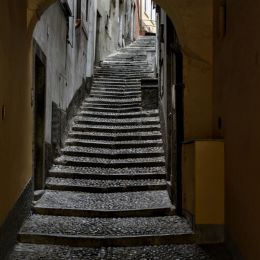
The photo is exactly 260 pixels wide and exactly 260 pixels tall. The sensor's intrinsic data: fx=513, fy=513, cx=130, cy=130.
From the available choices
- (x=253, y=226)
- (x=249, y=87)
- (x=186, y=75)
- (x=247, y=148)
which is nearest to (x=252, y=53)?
(x=249, y=87)

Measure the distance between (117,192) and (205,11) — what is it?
3.35 metres

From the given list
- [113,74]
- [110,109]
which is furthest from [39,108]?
[113,74]

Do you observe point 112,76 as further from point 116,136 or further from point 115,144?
point 115,144

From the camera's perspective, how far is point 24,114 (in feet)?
18.6

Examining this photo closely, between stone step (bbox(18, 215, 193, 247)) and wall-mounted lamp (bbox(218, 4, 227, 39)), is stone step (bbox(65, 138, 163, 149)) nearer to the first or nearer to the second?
stone step (bbox(18, 215, 193, 247))

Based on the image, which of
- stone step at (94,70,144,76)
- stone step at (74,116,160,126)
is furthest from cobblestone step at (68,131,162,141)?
stone step at (94,70,144,76)

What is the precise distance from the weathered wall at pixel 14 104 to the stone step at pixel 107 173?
7.66 ft

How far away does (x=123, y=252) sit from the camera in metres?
5.16

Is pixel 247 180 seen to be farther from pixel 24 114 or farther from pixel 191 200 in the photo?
pixel 24 114

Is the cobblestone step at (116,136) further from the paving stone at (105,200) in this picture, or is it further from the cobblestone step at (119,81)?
the cobblestone step at (119,81)

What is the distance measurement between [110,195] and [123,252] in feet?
8.84

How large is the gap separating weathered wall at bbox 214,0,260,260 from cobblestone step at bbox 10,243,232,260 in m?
0.31

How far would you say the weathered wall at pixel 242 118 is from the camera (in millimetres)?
3650

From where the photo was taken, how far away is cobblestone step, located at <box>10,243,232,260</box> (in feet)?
15.9
